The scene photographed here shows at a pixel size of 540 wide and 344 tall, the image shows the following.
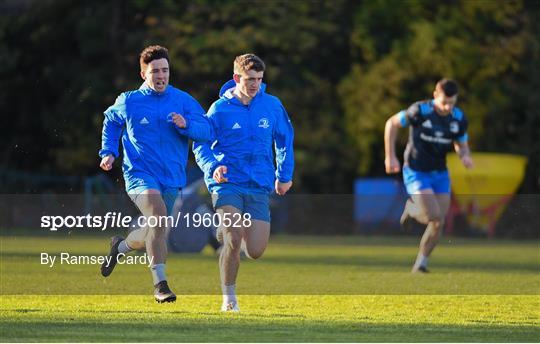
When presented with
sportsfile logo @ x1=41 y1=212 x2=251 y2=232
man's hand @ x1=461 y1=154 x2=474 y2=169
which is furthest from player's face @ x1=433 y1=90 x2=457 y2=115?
sportsfile logo @ x1=41 y1=212 x2=251 y2=232

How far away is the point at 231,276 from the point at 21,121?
24.9 metres

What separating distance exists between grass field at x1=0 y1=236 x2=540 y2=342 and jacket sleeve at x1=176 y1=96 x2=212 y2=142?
153cm

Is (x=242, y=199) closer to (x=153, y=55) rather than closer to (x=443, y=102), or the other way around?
(x=153, y=55)

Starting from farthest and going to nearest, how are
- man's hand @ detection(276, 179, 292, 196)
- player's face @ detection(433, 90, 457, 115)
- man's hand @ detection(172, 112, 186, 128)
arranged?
player's face @ detection(433, 90, 457, 115) < man's hand @ detection(276, 179, 292, 196) < man's hand @ detection(172, 112, 186, 128)

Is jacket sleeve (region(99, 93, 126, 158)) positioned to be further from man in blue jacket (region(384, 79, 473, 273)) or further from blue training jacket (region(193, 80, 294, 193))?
man in blue jacket (region(384, 79, 473, 273))

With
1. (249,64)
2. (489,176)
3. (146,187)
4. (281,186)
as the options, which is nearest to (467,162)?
(281,186)

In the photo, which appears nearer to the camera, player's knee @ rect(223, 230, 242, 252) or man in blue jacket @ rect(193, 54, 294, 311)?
player's knee @ rect(223, 230, 242, 252)

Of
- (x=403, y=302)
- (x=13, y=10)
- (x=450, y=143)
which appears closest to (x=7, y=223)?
(x=450, y=143)

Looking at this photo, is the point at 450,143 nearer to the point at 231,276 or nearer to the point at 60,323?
the point at 231,276

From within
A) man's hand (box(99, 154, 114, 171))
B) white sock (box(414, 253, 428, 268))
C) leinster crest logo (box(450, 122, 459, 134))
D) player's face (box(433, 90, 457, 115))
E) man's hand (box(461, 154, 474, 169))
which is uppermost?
player's face (box(433, 90, 457, 115))

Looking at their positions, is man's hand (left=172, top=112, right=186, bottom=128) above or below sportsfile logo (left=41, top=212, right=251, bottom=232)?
above

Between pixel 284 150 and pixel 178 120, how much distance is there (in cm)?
109

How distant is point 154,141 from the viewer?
11359 mm

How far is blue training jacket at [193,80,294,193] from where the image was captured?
37.5 feet
